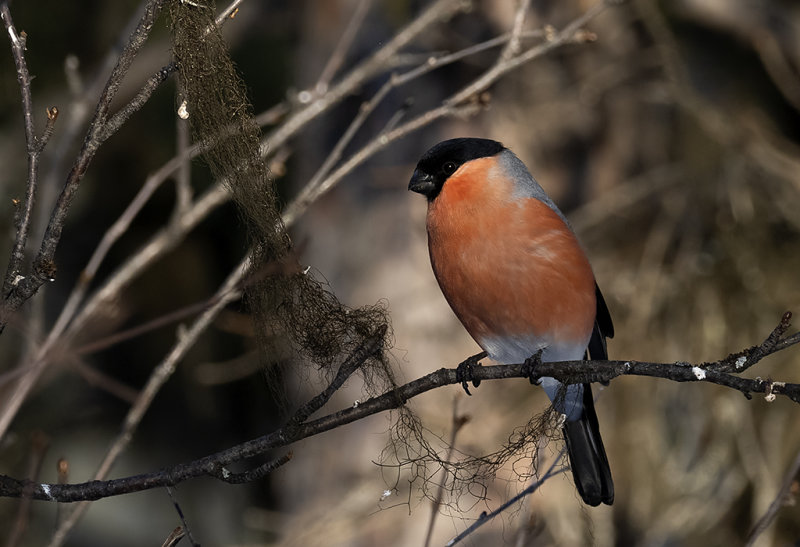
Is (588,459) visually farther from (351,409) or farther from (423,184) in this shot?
(351,409)

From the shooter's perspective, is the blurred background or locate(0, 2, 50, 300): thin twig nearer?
locate(0, 2, 50, 300): thin twig

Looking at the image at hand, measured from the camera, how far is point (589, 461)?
2148 millimetres

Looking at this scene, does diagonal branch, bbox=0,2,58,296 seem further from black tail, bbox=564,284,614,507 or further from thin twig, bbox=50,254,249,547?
black tail, bbox=564,284,614,507

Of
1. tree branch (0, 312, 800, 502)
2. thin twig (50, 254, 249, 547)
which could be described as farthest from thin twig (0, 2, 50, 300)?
thin twig (50, 254, 249, 547)

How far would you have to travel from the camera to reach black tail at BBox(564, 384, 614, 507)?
2085 millimetres

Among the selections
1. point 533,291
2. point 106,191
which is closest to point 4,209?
point 106,191

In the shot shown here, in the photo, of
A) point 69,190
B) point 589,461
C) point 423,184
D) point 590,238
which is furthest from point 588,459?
point 590,238

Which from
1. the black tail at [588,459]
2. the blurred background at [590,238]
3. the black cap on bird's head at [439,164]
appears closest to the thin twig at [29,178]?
the black cap on bird's head at [439,164]

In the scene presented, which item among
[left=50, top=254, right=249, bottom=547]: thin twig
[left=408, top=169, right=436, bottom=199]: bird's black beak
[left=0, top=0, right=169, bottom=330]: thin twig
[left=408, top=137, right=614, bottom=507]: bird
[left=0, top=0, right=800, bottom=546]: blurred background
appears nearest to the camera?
[left=0, top=0, right=169, bottom=330]: thin twig

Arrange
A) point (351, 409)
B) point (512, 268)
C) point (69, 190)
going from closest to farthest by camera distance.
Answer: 1. point (69, 190)
2. point (351, 409)
3. point (512, 268)

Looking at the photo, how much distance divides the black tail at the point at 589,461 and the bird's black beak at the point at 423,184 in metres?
0.63

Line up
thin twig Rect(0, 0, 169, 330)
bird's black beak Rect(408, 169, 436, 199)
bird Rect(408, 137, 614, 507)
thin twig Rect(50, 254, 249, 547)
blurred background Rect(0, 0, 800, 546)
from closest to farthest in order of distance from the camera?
1. thin twig Rect(0, 0, 169, 330)
2. thin twig Rect(50, 254, 249, 547)
3. bird Rect(408, 137, 614, 507)
4. bird's black beak Rect(408, 169, 436, 199)
5. blurred background Rect(0, 0, 800, 546)

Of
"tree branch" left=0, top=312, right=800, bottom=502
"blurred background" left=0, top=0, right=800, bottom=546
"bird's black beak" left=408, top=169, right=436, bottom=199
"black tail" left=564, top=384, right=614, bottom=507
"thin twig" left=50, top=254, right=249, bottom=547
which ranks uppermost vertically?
"blurred background" left=0, top=0, right=800, bottom=546

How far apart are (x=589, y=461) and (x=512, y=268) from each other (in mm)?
523
